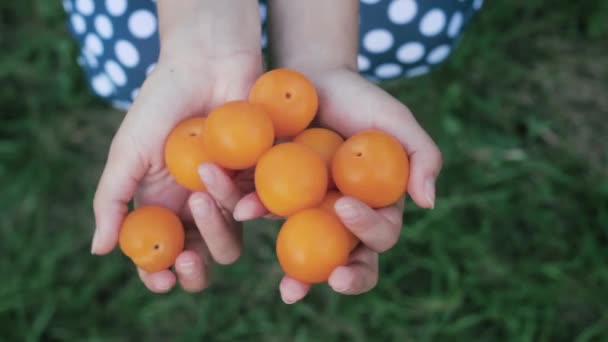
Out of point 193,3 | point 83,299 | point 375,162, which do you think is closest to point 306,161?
point 375,162

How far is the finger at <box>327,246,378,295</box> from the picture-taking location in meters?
1.52

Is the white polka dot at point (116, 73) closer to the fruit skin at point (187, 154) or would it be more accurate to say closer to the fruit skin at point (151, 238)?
the fruit skin at point (187, 154)

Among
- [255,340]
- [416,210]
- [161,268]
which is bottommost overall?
[255,340]

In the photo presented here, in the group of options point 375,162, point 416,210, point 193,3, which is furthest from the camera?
point 416,210

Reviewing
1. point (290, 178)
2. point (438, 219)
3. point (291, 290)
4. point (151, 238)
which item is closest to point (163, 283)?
point (151, 238)

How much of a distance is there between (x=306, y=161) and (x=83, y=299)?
1374 millimetres

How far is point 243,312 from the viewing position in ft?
8.29

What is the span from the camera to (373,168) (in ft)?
5.21

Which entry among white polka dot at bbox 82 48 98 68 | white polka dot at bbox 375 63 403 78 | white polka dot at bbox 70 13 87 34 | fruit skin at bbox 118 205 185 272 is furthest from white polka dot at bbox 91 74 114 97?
white polka dot at bbox 375 63 403 78

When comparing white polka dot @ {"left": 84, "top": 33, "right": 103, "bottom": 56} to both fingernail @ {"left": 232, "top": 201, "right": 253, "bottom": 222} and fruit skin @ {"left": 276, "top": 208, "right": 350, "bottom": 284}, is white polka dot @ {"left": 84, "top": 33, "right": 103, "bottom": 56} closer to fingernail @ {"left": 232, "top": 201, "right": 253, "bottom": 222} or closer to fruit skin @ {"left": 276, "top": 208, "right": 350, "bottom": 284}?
fingernail @ {"left": 232, "top": 201, "right": 253, "bottom": 222}

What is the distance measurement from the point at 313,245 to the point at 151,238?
0.42 meters

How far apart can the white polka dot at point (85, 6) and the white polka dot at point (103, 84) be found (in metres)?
0.25

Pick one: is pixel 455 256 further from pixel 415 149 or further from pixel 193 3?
pixel 193 3

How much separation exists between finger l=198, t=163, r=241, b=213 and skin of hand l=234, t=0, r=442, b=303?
0.14 ft
